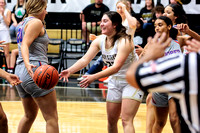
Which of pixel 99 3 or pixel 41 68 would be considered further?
pixel 99 3

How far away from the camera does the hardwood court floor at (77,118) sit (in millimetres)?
5664

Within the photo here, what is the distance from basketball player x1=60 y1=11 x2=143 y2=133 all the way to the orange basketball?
195 millimetres

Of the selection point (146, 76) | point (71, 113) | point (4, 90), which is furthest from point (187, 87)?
point (4, 90)

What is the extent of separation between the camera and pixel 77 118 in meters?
6.40

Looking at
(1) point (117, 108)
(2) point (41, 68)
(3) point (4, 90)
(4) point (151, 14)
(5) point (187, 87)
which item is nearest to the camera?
(5) point (187, 87)

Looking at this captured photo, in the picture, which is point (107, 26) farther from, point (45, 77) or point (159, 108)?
point (159, 108)

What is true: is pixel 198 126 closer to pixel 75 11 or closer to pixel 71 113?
pixel 71 113

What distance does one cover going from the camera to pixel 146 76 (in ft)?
6.12

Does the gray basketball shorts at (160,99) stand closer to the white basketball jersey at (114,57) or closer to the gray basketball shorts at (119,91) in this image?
the gray basketball shorts at (119,91)

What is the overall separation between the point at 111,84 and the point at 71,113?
2.58m

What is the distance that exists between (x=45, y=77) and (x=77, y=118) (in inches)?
104

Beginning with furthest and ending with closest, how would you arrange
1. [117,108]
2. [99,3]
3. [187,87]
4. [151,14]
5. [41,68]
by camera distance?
1. [99,3]
2. [151,14]
3. [117,108]
4. [41,68]
5. [187,87]

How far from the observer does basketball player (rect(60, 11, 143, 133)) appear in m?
4.11

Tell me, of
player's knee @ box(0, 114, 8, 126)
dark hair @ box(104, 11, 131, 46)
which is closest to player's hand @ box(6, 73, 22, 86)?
player's knee @ box(0, 114, 8, 126)
